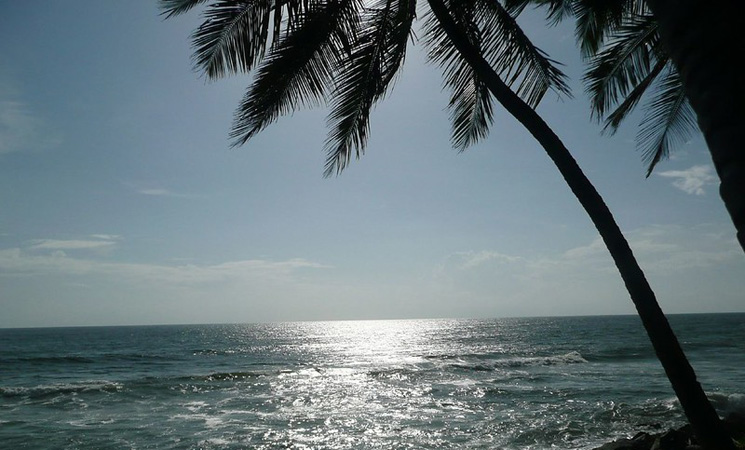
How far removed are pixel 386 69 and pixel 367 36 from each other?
0.44 meters

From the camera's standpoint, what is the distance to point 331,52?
5.75 metres

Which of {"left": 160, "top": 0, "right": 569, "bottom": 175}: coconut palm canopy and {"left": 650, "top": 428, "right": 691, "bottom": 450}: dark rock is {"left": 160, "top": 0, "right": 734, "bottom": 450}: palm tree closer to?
{"left": 160, "top": 0, "right": 569, "bottom": 175}: coconut palm canopy

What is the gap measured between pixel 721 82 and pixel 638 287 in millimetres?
2622

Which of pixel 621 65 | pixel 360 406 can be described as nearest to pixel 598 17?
pixel 621 65

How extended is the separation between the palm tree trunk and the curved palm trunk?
240cm

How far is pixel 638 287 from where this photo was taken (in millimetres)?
3781

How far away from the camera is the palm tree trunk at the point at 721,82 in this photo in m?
1.48

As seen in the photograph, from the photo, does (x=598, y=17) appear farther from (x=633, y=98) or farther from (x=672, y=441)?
(x=672, y=441)

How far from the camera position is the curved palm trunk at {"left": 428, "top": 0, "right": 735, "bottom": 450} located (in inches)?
139

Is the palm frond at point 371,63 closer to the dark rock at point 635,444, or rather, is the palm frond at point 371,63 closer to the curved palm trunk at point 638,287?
the curved palm trunk at point 638,287

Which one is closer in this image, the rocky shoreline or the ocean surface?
the rocky shoreline

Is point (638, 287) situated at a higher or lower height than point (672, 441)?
higher

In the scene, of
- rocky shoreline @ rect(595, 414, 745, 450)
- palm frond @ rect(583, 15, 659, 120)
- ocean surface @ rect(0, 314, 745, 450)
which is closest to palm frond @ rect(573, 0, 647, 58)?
palm frond @ rect(583, 15, 659, 120)

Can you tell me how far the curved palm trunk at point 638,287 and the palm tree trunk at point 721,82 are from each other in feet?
7.89
